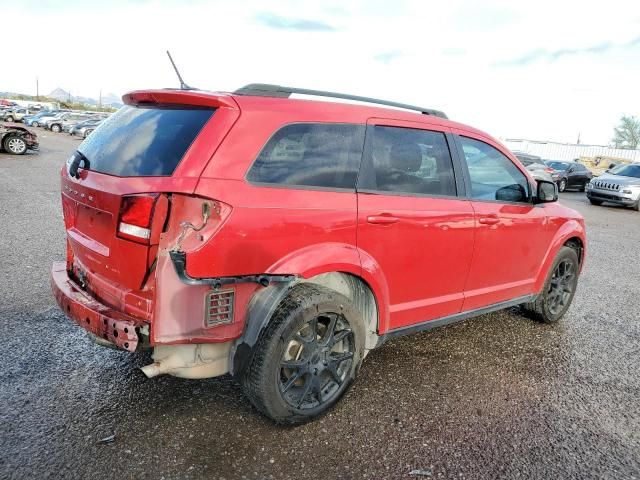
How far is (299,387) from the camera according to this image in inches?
109

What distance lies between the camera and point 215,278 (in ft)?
7.74

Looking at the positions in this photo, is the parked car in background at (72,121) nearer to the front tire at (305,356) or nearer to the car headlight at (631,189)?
the car headlight at (631,189)

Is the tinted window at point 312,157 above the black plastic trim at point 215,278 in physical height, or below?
above

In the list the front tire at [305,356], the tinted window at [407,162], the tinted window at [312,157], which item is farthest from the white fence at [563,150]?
the front tire at [305,356]

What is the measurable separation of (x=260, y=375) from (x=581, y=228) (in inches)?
142

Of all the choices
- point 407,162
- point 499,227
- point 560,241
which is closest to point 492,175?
point 499,227

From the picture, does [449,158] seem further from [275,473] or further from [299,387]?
[275,473]

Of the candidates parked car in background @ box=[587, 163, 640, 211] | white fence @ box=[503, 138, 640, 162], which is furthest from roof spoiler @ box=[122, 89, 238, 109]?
white fence @ box=[503, 138, 640, 162]

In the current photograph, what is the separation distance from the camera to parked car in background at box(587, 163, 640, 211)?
1581 cm

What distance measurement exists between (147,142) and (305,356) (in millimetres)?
1432

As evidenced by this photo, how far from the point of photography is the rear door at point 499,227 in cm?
358

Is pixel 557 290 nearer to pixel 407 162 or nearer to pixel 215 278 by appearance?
pixel 407 162

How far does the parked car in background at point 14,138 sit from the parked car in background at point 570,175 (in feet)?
71.2

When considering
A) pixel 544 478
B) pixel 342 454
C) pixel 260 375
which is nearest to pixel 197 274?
pixel 260 375
